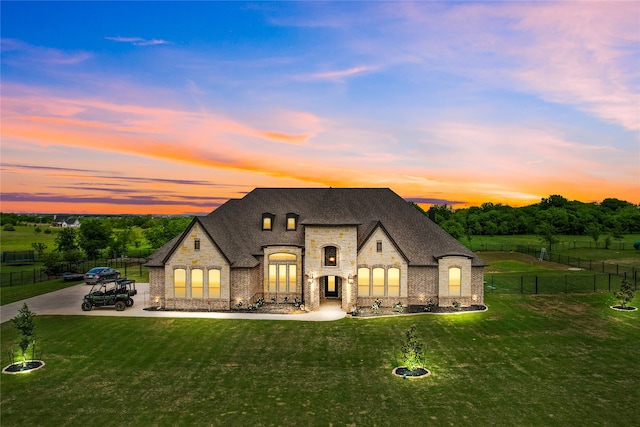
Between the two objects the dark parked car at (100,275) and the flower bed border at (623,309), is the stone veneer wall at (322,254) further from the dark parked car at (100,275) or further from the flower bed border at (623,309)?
the dark parked car at (100,275)

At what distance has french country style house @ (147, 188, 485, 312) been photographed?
33500mm

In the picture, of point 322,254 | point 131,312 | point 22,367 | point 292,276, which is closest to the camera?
point 22,367

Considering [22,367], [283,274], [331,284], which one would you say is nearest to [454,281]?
[331,284]

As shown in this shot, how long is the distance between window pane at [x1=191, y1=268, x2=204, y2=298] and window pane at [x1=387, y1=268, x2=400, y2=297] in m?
15.7

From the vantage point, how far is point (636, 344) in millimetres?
24672

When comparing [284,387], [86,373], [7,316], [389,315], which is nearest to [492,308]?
[389,315]

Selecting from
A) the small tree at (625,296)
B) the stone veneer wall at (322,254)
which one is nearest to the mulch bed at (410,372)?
the stone veneer wall at (322,254)

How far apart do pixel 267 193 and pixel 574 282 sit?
3509 centimetres

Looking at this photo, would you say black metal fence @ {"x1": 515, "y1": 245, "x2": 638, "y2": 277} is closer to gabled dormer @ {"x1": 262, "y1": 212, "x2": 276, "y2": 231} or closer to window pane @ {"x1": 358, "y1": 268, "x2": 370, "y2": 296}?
window pane @ {"x1": 358, "y1": 268, "x2": 370, "y2": 296}

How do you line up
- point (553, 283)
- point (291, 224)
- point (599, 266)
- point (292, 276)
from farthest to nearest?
1. point (599, 266)
2. point (553, 283)
3. point (291, 224)
4. point (292, 276)

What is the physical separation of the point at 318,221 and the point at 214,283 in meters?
10.1

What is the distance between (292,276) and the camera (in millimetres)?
36062

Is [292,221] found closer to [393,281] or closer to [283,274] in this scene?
[283,274]

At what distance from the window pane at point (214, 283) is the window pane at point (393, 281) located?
565 inches
